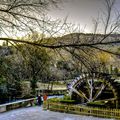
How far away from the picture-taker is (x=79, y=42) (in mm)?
4977

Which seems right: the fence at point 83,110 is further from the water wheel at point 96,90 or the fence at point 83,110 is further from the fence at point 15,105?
the fence at point 15,105

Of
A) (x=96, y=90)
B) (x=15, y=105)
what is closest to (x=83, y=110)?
(x=96, y=90)

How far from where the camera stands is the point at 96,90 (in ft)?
83.9

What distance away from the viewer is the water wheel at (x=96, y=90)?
76.4 feet

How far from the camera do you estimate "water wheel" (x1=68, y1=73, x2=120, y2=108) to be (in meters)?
23.3

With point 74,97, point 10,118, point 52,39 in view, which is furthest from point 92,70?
point 74,97

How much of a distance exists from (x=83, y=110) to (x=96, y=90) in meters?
5.09

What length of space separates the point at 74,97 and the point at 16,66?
19.9 m

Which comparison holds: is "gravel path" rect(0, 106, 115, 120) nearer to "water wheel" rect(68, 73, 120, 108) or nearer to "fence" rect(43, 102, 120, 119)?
"fence" rect(43, 102, 120, 119)

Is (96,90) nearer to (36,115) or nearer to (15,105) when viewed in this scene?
(36,115)

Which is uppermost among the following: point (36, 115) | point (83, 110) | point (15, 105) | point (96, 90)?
point (96, 90)

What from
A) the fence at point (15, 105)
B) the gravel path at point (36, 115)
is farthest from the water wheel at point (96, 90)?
the fence at point (15, 105)

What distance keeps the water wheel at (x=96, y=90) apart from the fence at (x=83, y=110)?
62.2 inches

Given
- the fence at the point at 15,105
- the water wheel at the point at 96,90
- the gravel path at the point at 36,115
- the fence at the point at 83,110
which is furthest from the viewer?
the water wheel at the point at 96,90
